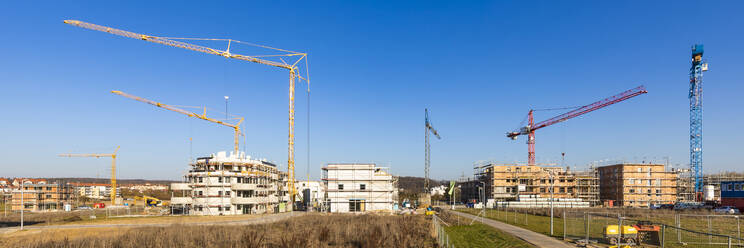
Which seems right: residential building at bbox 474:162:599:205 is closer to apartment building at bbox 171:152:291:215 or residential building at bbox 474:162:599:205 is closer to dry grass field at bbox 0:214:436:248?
apartment building at bbox 171:152:291:215

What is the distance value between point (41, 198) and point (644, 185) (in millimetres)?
148659

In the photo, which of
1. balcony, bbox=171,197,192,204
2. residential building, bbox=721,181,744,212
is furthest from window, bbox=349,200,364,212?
residential building, bbox=721,181,744,212

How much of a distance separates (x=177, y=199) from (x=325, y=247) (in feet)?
167

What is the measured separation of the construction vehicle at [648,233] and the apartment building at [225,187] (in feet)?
207

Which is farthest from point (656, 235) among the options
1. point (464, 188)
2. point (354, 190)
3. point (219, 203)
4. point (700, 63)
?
point (700, 63)

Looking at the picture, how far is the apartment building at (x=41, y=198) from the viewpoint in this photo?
4099 inches

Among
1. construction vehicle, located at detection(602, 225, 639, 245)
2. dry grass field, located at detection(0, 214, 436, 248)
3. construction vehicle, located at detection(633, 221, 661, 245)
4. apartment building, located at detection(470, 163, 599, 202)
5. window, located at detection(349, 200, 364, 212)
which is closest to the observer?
construction vehicle, located at detection(602, 225, 639, 245)

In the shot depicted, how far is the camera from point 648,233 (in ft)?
111

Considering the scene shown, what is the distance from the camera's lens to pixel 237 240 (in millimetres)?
37594

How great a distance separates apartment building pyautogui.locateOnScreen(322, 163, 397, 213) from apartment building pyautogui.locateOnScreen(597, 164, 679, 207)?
59334 millimetres

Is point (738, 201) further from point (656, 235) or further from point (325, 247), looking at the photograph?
point (325, 247)

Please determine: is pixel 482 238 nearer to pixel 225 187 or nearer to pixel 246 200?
pixel 246 200

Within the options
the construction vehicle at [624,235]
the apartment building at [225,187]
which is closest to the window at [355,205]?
the apartment building at [225,187]

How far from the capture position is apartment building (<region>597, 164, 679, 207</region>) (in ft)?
339
